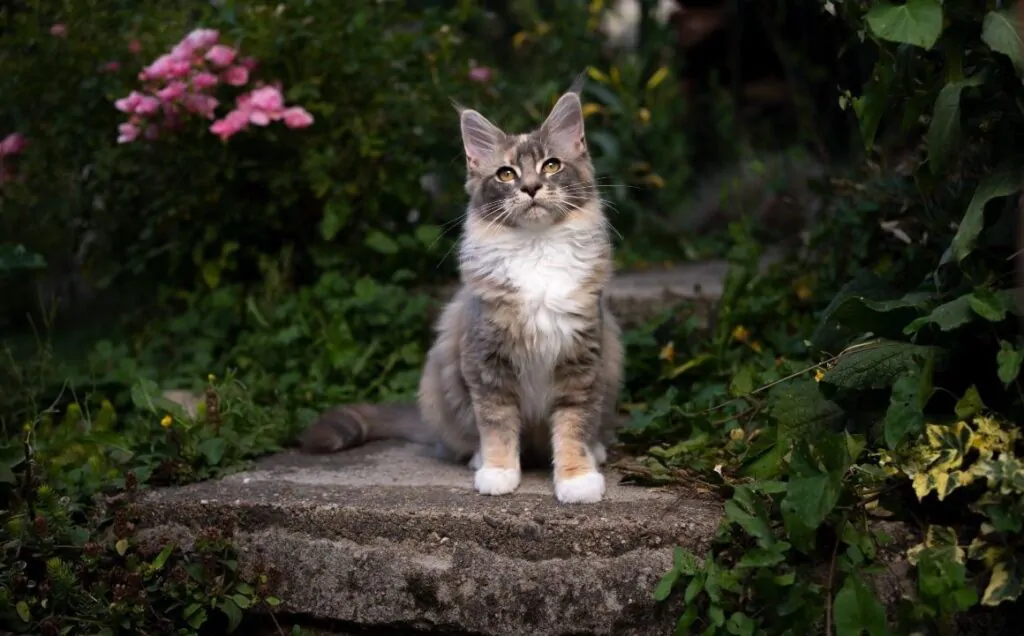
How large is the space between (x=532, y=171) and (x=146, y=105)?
212 cm

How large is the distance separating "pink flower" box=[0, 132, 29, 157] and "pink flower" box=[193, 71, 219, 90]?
0.92 m

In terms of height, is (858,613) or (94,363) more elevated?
(858,613)

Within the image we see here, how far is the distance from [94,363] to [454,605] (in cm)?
237

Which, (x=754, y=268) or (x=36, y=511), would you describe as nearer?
(x=36, y=511)

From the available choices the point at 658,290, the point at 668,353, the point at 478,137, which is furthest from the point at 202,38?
the point at 668,353

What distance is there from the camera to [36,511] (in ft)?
11.0

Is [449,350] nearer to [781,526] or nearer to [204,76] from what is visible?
[781,526]

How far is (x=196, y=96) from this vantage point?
190 inches

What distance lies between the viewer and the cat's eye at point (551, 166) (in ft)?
11.7

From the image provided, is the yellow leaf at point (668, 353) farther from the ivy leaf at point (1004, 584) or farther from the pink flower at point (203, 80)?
the pink flower at point (203, 80)

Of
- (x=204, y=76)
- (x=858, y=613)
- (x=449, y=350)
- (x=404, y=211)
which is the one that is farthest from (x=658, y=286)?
(x=858, y=613)

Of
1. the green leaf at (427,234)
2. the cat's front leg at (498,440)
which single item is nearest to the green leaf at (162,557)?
the cat's front leg at (498,440)

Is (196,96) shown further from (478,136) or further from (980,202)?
(980,202)

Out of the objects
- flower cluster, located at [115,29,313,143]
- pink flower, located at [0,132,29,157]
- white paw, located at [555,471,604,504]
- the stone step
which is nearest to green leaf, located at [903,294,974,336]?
white paw, located at [555,471,604,504]
